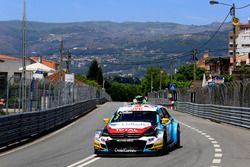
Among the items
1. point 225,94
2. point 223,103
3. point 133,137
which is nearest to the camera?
point 133,137

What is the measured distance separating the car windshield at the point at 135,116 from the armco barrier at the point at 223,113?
43.6 feet

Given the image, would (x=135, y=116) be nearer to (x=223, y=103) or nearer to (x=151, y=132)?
(x=151, y=132)

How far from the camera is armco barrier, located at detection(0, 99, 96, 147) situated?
60.8ft

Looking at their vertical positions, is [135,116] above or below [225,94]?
below

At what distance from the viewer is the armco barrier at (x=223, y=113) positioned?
29734mm

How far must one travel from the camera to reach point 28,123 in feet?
71.7

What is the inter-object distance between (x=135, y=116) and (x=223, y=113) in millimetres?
19884

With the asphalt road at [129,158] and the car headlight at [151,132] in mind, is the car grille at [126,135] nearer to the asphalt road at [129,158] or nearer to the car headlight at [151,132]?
the car headlight at [151,132]

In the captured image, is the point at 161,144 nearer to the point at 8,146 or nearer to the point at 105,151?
the point at 105,151

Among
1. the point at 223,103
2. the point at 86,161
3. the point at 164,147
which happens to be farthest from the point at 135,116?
the point at 223,103

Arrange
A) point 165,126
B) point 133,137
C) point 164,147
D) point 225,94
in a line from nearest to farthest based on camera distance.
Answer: point 133,137
point 164,147
point 165,126
point 225,94

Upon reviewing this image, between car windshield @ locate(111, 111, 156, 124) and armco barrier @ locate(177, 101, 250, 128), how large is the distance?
13300mm

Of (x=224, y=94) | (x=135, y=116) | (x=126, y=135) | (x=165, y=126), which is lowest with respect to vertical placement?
(x=126, y=135)

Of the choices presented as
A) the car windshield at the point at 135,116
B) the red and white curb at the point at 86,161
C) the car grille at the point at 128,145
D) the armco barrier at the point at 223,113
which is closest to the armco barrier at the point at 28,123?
the car windshield at the point at 135,116
